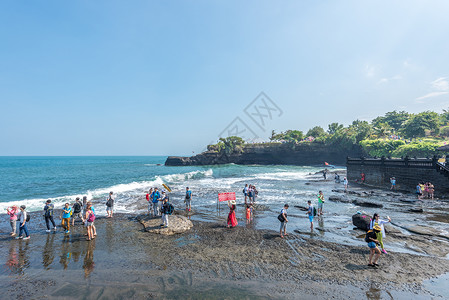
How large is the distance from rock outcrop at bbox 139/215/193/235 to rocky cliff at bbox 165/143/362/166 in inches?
3257

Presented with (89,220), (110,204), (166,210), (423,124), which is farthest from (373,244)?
(423,124)

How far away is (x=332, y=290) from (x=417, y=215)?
1338 cm

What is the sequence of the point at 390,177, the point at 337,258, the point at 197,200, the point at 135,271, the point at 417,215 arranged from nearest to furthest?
the point at 135,271, the point at 337,258, the point at 417,215, the point at 197,200, the point at 390,177

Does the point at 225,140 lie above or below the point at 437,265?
above

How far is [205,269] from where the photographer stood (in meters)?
8.02

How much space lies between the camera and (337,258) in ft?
29.0

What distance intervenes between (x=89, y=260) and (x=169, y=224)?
172 inches

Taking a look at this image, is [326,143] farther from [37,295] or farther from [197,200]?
[37,295]

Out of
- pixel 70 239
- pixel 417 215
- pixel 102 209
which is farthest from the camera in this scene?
pixel 102 209

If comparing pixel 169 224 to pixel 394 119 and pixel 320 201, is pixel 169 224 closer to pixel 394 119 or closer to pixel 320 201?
pixel 320 201

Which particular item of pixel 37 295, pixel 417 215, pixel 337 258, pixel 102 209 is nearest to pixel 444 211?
pixel 417 215

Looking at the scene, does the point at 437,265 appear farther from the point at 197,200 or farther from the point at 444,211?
the point at 197,200

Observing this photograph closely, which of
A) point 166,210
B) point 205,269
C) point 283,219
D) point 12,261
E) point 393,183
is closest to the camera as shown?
point 205,269

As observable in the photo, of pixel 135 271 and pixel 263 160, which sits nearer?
pixel 135 271
